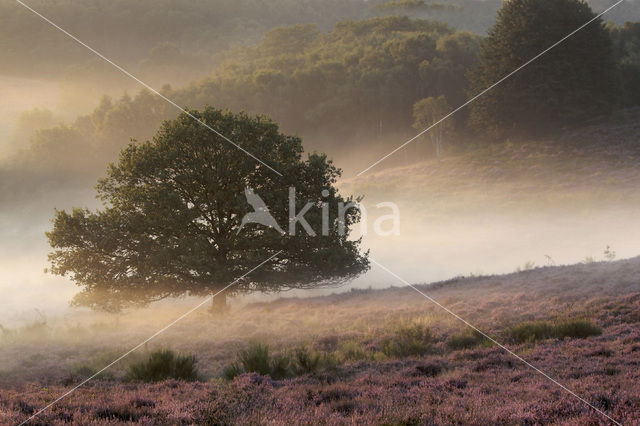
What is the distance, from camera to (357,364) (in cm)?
1163

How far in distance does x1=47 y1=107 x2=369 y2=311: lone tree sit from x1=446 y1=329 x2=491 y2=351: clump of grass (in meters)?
7.32

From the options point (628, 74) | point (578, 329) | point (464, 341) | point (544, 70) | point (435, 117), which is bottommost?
point (464, 341)

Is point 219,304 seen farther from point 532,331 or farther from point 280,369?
point 532,331

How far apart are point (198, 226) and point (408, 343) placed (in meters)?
11.0

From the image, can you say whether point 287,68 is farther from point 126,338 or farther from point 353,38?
point 126,338

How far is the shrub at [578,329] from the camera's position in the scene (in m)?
12.9

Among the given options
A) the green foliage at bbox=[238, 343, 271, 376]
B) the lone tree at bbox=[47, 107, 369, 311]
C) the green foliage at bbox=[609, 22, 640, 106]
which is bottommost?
the green foliage at bbox=[238, 343, 271, 376]

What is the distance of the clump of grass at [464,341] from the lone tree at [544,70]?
4579 cm

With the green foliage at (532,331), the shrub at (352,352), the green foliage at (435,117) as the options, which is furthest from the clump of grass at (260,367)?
the green foliage at (435,117)

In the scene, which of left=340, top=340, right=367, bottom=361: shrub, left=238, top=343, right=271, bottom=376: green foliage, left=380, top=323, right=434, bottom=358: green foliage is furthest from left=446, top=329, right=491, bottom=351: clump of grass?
left=238, top=343, right=271, bottom=376: green foliage

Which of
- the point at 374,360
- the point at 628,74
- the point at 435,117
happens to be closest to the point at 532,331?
the point at 374,360

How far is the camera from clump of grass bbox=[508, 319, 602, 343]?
42.5 feet

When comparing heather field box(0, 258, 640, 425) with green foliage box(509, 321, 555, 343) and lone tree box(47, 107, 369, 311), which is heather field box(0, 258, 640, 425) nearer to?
green foliage box(509, 321, 555, 343)

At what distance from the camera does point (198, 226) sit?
2048cm
